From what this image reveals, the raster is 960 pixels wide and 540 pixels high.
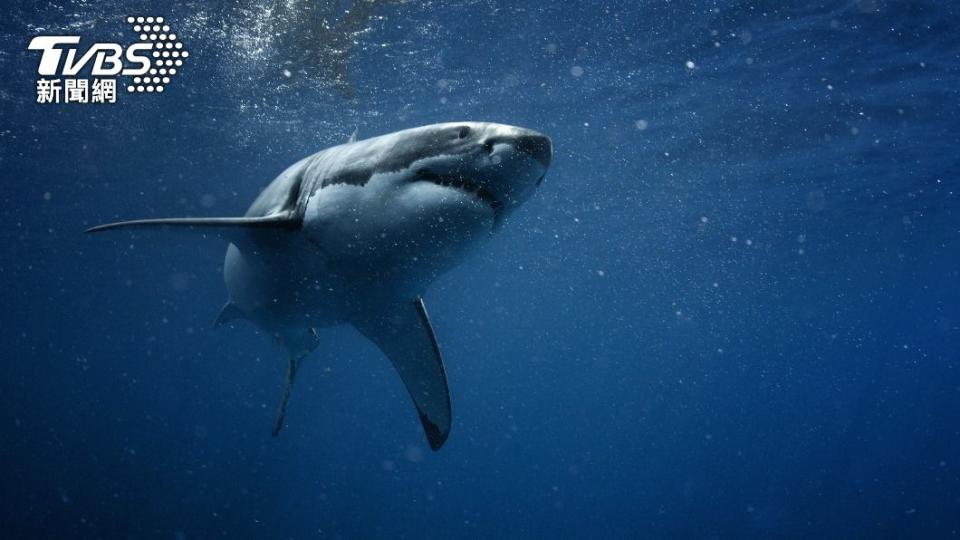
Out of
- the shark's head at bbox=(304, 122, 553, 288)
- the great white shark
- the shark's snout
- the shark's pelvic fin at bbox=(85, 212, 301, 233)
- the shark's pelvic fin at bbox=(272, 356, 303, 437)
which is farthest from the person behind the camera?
the shark's pelvic fin at bbox=(272, 356, 303, 437)

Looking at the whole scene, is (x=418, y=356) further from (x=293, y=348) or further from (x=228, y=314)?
(x=228, y=314)

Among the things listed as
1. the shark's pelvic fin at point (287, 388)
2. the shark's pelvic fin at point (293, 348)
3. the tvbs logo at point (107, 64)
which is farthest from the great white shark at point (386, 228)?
the tvbs logo at point (107, 64)

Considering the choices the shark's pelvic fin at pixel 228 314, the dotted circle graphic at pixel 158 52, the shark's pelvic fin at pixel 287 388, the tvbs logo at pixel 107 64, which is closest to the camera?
the shark's pelvic fin at pixel 287 388

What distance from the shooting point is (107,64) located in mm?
12594

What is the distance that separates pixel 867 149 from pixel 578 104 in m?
10.8

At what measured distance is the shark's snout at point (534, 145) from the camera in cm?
250

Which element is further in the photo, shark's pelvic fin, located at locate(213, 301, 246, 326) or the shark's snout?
shark's pelvic fin, located at locate(213, 301, 246, 326)

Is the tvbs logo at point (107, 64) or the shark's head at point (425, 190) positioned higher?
the shark's head at point (425, 190)

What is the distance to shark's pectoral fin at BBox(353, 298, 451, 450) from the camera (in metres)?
4.44

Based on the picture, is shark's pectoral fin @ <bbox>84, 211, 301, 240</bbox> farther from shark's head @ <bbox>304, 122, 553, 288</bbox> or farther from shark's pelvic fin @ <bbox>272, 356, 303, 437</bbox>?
shark's pelvic fin @ <bbox>272, 356, 303, 437</bbox>

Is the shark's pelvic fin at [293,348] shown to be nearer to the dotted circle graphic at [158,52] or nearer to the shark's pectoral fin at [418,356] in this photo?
the shark's pectoral fin at [418,356]

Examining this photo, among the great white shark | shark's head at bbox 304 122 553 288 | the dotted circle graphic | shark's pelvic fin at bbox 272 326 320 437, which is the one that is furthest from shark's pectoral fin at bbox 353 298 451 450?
the dotted circle graphic

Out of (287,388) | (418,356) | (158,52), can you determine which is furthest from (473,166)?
(158,52)

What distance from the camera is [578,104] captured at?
15.7 metres
